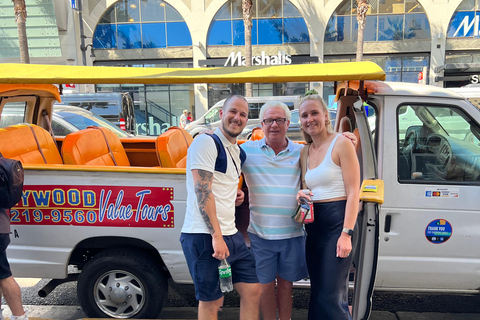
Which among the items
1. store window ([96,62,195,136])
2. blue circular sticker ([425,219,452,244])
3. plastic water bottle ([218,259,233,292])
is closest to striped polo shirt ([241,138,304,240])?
plastic water bottle ([218,259,233,292])

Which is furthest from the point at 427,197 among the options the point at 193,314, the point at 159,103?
the point at 159,103

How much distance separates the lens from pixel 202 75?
2.62 metres

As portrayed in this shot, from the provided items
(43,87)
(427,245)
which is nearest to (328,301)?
(427,245)

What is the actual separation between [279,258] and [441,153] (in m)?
1.64

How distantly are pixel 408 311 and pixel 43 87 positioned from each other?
450 cm

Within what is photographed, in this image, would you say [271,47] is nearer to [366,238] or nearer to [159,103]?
[159,103]

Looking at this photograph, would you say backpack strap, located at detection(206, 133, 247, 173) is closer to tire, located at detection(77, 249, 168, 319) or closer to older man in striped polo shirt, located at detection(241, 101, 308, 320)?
older man in striped polo shirt, located at detection(241, 101, 308, 320)

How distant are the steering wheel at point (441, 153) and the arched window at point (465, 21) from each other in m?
21.7

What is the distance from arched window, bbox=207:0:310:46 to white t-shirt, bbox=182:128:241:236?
20861 millimetres

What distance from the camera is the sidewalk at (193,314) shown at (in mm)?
3486

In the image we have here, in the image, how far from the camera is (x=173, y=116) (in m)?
23.2

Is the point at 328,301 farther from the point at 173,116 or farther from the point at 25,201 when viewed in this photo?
the point at 173,116

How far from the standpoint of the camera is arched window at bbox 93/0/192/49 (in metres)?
22.3

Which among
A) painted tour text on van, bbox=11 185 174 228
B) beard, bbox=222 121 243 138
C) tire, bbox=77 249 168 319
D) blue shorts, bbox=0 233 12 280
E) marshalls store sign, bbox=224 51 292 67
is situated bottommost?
tire, bbox=77 249 168 319
